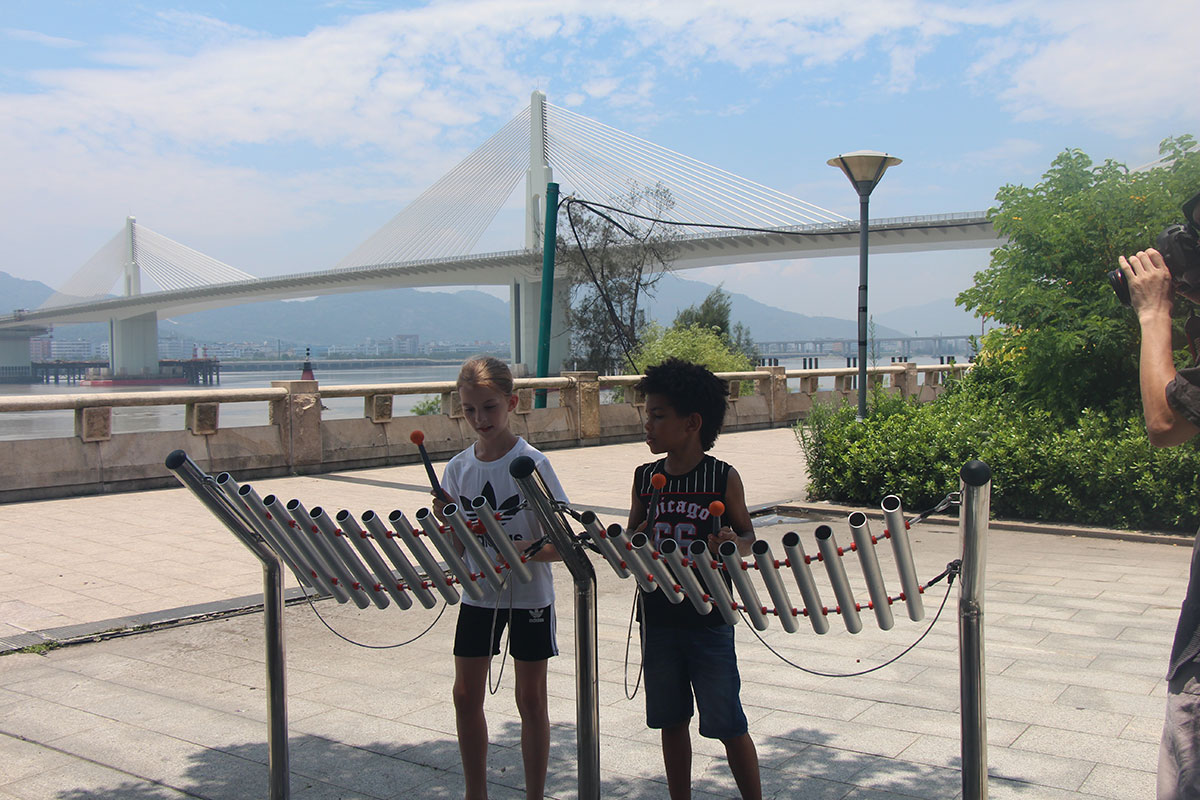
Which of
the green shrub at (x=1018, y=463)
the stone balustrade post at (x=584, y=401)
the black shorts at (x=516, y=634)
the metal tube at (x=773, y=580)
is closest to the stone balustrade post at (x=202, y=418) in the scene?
the stone balustrade post at (x=584, y=401)

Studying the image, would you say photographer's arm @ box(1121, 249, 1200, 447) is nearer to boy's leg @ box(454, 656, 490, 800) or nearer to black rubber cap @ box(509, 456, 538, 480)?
black rubber cap @ box(509, 456, 538, 480)

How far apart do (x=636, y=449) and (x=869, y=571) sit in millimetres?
14299

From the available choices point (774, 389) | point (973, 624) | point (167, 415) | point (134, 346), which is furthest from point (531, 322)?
point (973, 624)

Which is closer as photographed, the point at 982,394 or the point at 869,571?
the point at 869,571

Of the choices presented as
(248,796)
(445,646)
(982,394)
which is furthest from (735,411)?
(248,796)

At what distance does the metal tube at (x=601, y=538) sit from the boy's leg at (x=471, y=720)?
966 millimetres

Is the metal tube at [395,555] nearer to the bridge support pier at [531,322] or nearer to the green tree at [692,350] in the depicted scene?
the green tree at [692,350]

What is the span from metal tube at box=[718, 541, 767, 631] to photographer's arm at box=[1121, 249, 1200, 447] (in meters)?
0.93

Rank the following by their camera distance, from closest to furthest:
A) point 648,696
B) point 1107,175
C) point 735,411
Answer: point 648,696 < point 1107,175 < point 735,411

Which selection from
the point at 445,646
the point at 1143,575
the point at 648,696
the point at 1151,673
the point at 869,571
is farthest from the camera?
the point at 1143,575

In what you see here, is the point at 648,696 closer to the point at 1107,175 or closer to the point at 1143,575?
the point at 1143,575

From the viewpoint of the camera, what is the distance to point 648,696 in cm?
303

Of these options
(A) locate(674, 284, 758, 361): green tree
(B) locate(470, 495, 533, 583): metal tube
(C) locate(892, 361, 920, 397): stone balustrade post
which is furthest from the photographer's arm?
(A) locate(674, 284, 758, 361): green tree

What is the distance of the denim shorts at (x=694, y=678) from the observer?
2916 mm
